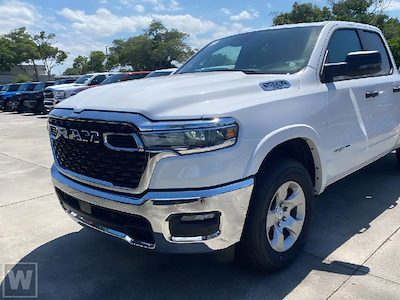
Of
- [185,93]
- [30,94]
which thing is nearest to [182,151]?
[185,93]

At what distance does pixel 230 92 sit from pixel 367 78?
1.97 metres

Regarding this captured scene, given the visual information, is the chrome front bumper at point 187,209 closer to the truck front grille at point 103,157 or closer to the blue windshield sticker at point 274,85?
the truck front grille at point 103,157

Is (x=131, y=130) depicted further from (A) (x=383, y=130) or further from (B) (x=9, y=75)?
(B) (x=9, y=75)

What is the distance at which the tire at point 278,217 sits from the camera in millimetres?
2490

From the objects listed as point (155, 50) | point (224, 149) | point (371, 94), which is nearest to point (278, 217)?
A: point (224, 149)

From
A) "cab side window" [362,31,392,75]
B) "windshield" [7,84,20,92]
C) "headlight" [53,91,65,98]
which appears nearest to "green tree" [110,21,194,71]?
"windshield" [7,84,20,92]

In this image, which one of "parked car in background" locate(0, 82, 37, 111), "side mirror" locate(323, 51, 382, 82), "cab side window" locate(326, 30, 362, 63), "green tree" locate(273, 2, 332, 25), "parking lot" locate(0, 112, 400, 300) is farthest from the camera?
"green tree" locate(273, 2, 332, 25)

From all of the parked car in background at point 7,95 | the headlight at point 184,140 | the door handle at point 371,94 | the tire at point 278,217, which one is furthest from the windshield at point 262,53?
the parked car in background at point 7,95

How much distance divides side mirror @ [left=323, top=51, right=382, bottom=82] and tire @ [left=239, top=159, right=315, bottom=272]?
914 millimetres

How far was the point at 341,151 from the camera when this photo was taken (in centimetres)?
331

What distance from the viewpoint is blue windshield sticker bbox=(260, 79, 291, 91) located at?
2743 millimetres

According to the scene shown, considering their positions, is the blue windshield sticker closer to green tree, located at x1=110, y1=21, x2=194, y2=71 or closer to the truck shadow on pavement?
the truck shadow on pavement

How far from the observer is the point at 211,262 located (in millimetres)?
3045

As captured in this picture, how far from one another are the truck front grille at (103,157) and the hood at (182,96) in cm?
13
